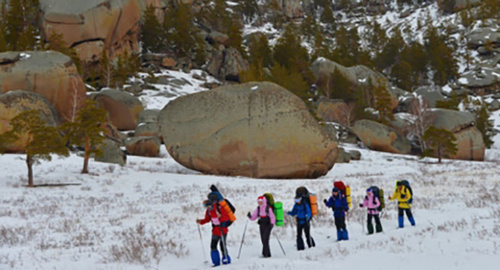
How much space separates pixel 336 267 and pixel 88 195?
1545 cm

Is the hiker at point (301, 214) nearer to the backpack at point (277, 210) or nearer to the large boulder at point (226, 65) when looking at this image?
the backpack at point (277, 210)

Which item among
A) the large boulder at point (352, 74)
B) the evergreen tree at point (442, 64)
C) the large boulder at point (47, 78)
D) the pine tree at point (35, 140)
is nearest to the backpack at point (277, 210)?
the pine tree at point (35, 140)

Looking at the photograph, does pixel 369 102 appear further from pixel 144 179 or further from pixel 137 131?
pixel 144 179

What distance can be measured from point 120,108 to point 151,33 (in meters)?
31.2

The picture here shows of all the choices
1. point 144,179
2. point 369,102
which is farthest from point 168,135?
point 369,102

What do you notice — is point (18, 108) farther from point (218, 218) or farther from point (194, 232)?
point (218, 218)

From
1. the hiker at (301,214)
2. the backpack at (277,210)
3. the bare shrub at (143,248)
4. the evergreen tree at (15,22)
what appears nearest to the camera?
the bare shrub at (143,248)

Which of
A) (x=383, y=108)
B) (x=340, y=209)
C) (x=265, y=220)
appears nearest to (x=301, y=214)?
(x=265, y=220)

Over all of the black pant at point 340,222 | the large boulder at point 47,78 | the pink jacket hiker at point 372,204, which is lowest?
the black pant at point 340,222

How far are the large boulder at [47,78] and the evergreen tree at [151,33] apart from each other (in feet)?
112

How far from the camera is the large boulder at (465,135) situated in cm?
4422

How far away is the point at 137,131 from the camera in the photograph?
38.8 meters

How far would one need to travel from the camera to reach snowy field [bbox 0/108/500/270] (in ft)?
21.3

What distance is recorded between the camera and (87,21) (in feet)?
174
